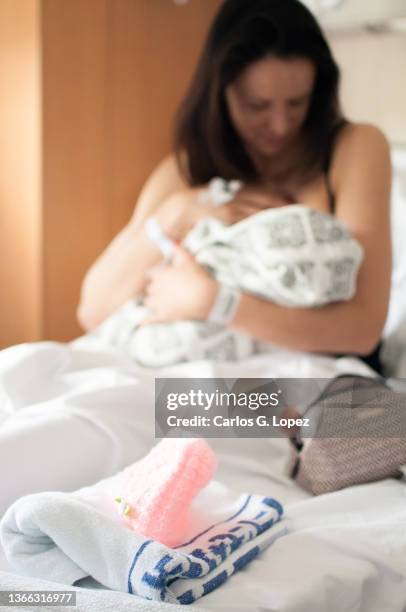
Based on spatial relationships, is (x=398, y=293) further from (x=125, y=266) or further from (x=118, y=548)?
(x=118, y=548)

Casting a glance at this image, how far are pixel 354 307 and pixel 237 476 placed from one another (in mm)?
417

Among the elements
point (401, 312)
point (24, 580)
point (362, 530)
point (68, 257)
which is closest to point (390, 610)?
point (362, 530)

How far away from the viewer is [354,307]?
4.14ft

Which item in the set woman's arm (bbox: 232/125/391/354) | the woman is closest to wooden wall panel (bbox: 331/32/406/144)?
the woman

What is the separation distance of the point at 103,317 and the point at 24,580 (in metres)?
0.94

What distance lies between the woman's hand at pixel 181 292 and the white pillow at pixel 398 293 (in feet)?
1.18

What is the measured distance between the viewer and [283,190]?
1487 millimetres

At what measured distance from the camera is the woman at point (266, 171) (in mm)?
1278

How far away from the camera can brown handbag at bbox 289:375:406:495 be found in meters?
0.90

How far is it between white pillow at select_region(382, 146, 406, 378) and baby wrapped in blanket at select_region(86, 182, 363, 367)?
0.19 m

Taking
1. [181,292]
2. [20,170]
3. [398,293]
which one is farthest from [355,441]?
[20,170]

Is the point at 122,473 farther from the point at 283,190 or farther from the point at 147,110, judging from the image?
the point at 147,110

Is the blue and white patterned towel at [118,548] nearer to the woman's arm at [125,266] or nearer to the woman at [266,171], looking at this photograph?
the woman at [266,171]

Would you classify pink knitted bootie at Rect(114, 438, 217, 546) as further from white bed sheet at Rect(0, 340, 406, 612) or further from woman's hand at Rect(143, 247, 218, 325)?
woman's hand at Rect(143, 247, 218, 325)
